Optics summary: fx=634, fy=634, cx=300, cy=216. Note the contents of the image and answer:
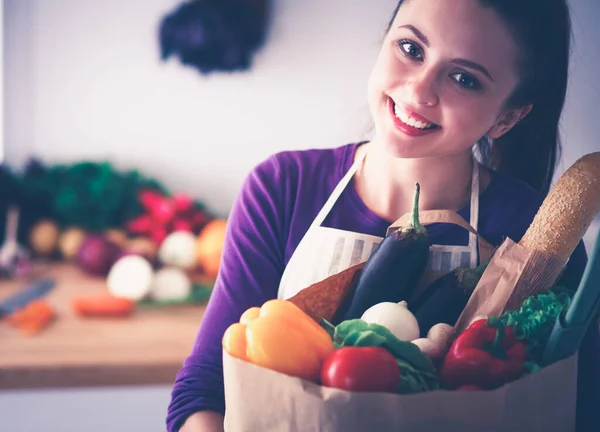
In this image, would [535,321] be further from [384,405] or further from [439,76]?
[439,76]

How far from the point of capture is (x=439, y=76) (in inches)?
27.8

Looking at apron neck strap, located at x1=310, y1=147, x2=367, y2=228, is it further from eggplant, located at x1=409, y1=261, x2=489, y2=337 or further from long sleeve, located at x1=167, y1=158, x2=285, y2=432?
eggplant, located at x1=409, y1=261, x2=489, y2=337

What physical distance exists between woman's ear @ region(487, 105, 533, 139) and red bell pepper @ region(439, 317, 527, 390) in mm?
342

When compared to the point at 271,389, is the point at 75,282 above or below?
below

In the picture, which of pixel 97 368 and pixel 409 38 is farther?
pixel 97 368

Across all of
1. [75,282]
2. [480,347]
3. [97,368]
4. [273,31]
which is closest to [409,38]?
[480,347]

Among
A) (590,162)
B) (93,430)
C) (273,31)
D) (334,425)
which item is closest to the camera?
(334,425)

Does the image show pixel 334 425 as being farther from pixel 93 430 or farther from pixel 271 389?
pixel 93 430

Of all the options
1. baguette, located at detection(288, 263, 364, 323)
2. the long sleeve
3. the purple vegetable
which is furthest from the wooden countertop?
baguette, located at detection(288, 263, 364, 323)

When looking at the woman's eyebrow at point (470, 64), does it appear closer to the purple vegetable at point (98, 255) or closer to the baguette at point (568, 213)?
the baguette at point (568, 213)

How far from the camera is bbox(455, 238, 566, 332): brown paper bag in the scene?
0.61 metres

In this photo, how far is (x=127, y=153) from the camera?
1604mm

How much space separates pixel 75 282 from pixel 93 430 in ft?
1.05

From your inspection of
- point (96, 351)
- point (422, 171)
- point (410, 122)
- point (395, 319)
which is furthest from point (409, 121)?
point (96, 351)
